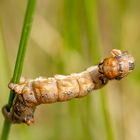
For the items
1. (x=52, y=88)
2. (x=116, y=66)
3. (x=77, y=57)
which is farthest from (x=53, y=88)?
(x=77, y=57)

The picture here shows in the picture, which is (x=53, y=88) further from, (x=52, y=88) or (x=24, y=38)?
(x=24, y=38)

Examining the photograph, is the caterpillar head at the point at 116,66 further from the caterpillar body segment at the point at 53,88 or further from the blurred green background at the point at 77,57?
the blurred green background at the point at 77,57

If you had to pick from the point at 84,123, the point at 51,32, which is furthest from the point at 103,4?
the point at 84,123

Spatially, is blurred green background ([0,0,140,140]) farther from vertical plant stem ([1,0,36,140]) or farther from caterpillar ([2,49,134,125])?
vertical plant stem ([1,0,36,140])

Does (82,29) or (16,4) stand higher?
(16,4)

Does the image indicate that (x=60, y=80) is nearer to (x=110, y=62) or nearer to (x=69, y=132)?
(x=110, y=62)

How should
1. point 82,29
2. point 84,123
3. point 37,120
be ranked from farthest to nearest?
point 37,120, point 82,29, point 84,123

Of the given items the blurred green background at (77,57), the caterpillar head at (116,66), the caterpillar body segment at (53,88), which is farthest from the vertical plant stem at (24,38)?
the blurred green background at (77,57)
